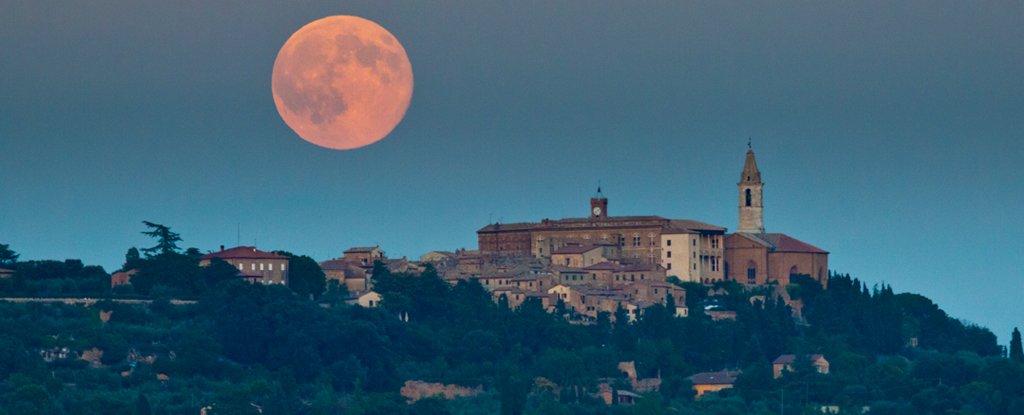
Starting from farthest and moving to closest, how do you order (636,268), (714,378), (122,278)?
(636,268), (122,278), (714,378)

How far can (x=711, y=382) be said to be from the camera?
9225cm

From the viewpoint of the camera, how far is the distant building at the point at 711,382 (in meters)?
92.1

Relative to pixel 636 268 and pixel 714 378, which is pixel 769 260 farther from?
pixel 714 378

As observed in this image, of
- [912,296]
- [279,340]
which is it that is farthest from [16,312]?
[912,296]

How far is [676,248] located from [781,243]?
15.1 feet

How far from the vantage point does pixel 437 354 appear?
306ft

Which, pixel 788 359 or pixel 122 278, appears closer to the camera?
pixel 788 359

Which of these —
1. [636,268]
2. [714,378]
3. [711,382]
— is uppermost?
[636,268]

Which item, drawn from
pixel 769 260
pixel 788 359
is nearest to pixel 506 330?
pixel 788 359

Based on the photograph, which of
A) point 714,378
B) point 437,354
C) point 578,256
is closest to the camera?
point 714,378

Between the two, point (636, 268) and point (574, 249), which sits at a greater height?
point (574, 249)

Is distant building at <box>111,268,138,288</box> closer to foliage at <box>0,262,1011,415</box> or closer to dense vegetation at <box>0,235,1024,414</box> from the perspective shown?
foliage at <box>0,262,1011,415</box>

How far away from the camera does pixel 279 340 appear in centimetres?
9025

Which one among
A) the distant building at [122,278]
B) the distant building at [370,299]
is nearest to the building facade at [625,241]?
the distant building at [370,299]
